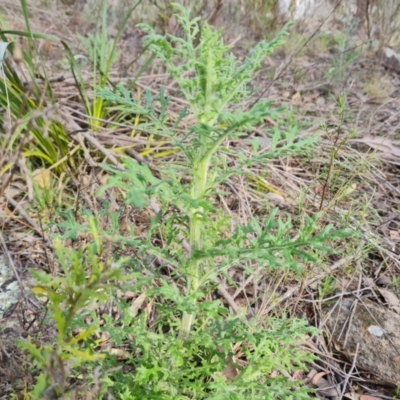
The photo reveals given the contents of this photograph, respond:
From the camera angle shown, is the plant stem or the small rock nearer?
the plant stem

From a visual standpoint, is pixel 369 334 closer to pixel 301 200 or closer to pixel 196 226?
pixel 301 200

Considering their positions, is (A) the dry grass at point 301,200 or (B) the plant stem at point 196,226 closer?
(B) the plant stem at point 196,226

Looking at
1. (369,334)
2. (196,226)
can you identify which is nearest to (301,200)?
(369,334)

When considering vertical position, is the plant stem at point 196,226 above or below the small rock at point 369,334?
above

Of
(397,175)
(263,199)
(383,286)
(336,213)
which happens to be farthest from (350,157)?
(383,286)

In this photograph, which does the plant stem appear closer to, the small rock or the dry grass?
the dry grass

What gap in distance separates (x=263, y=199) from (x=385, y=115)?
1446mm

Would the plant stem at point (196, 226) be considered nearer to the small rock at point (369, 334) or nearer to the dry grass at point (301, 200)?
the dry grass at point (301, 200)

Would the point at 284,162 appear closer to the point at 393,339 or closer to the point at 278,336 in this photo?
the point at 393,339

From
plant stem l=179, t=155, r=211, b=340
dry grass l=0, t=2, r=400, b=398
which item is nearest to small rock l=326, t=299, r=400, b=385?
dry grass l=0, t=2, r=400, b=398

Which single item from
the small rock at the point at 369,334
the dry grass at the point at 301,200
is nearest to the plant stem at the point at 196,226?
the dry grass at the point at 301,200

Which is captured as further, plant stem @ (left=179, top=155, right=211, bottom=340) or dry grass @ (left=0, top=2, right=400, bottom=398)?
dry grass @ (left=0, top=2, right=400, bottom=398)

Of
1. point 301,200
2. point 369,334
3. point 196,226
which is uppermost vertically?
point 196,226

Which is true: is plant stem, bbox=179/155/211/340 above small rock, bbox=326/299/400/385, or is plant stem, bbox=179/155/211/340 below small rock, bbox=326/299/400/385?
above
